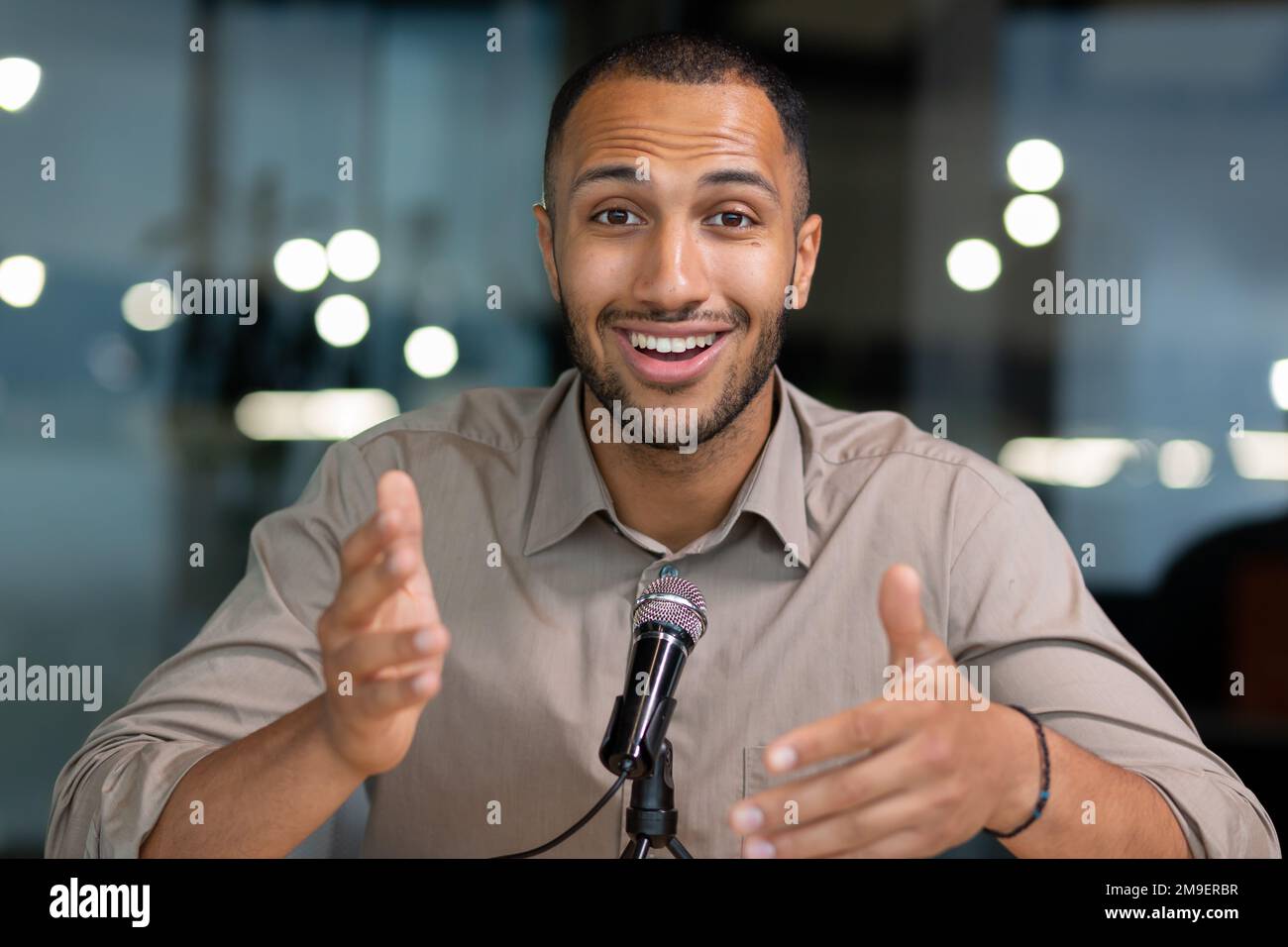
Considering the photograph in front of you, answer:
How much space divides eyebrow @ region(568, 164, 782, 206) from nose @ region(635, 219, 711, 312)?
66 mm

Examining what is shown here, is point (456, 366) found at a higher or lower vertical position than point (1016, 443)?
higher

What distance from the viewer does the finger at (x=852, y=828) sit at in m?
0.90

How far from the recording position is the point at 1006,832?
44.1 inches

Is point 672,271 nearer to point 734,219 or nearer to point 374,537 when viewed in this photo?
point 734,219

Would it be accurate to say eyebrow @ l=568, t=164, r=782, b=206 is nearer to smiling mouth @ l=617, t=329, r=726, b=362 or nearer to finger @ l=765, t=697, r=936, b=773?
smiling mouth @ l=617, t=329, r=726, b=362

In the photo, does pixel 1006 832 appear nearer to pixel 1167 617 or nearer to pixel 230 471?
pixel 1167 617

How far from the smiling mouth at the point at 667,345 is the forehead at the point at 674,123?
0.22 meters

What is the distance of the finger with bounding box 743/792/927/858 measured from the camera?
2.96 ft

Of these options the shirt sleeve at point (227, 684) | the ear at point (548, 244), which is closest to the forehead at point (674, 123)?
the ear at point (548, 244)

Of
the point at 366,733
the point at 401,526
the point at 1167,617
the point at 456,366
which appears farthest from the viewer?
the point at 456,366

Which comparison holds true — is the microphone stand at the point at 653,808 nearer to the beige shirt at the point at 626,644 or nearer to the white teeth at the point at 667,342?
the beige shirt at the point at 626,644

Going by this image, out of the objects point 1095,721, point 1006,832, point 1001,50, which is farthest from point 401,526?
point 1001,50

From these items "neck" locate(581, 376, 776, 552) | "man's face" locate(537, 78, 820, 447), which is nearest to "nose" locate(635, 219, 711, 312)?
"man's face" locate(537, 78, 820, 447)
